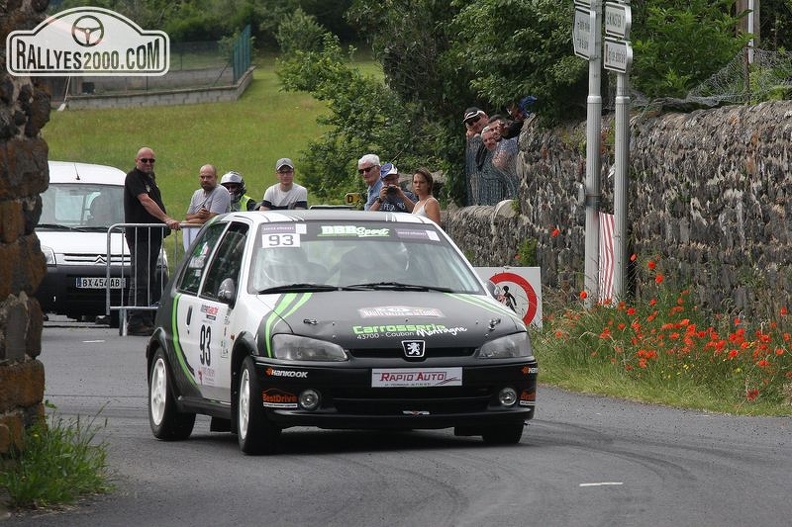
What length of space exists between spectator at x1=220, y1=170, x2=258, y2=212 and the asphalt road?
746 cm

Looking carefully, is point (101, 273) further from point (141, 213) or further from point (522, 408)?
point (522, 408)

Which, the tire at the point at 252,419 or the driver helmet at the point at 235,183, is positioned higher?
the driver helmet at the point at 235,183

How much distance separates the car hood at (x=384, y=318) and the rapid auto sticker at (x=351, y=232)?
67 cm

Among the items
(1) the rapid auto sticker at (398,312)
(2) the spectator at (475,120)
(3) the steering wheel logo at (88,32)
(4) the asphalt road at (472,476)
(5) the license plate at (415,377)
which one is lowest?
(4) the asphalt road at (472,476)

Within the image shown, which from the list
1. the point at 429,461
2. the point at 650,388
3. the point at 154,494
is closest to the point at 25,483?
the point at 154,494

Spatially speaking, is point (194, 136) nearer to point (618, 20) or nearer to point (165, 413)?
point (618, 20)

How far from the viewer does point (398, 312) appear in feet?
35.7

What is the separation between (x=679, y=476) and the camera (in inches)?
382

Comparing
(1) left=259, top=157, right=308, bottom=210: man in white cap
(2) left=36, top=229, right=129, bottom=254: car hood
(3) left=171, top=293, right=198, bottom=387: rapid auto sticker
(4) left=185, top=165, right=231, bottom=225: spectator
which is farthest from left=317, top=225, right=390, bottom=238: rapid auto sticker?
(2) left=36, top=229, right=129, bottom=254: car hood

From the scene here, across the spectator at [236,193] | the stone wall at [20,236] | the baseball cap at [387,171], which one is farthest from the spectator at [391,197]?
the stone wall at [20,236]

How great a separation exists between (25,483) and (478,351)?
3.10 meters

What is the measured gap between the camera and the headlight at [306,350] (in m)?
10.6

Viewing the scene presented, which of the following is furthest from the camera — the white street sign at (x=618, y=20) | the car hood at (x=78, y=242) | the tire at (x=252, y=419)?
the car hood at (x=78, y=242)

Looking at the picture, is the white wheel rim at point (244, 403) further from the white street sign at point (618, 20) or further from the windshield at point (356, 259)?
the white street sign at point (618, 20)
